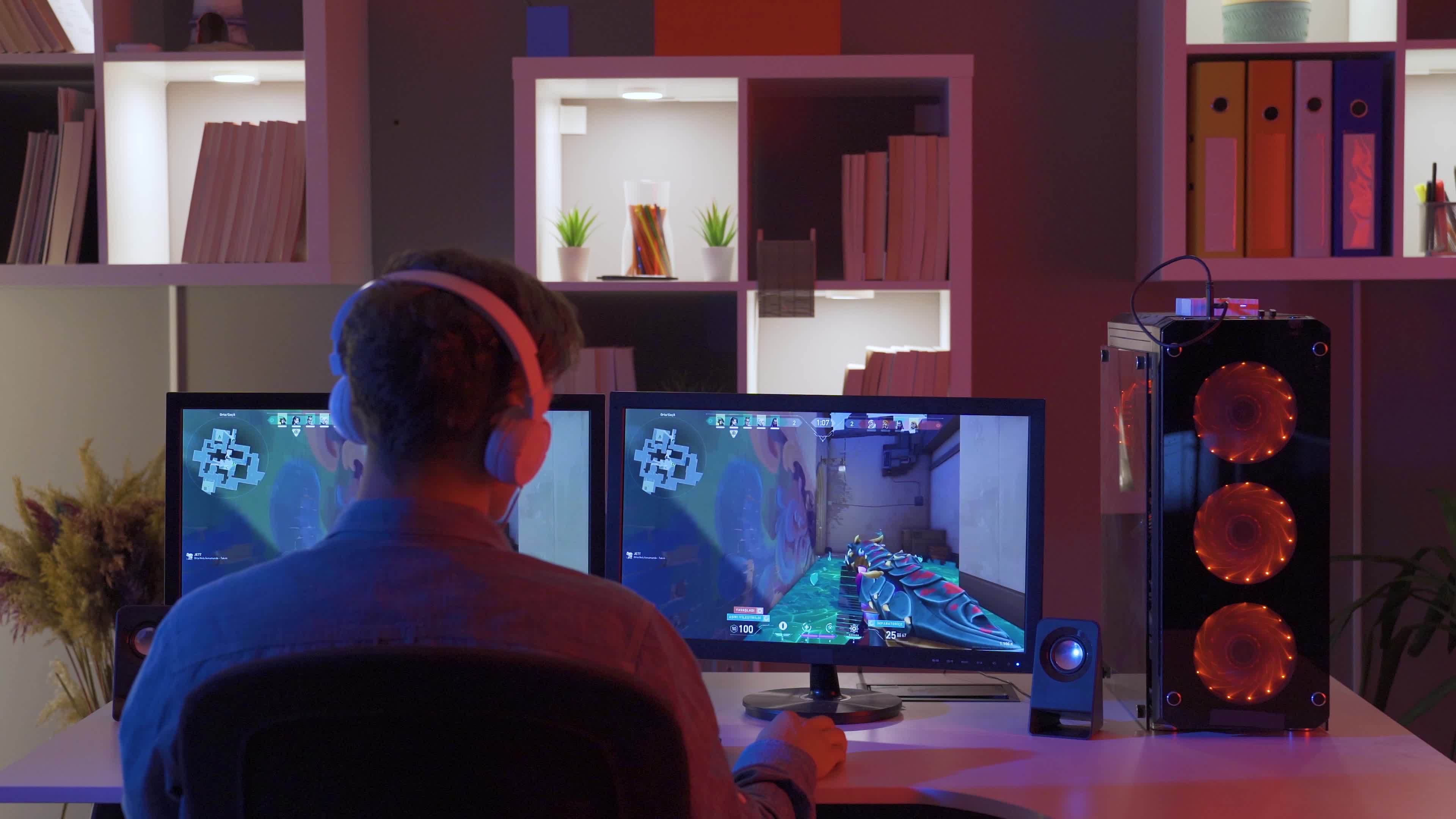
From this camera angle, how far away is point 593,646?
950mm

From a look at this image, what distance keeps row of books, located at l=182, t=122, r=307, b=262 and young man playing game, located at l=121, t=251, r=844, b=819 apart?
1.60 m

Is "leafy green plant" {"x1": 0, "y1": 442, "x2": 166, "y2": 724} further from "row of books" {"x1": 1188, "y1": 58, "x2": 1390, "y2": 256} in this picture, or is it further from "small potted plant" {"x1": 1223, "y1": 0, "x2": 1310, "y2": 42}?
"small potted plant" {"x1": 1223, "y1": 0, "x2": 1310, "y2": 42}

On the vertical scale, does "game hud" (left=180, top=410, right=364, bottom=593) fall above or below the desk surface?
above

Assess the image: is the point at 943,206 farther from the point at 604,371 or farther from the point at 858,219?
the point at 604,371

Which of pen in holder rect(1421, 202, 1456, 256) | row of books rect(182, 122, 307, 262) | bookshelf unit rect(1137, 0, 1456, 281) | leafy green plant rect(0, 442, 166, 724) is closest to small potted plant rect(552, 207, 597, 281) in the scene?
row of books rect(182, 122, 307, 262)

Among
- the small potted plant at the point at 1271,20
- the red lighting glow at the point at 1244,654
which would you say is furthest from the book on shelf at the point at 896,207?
the red lighting glow at the point at 1244,654

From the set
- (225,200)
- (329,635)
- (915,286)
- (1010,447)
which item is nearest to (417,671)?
(329,635)

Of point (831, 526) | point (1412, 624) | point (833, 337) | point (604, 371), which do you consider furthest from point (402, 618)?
point (1412, 624)

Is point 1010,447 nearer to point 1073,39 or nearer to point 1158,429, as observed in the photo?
point 1158,429

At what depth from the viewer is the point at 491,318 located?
3.30 ft

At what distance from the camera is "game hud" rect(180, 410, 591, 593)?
6.20 feet

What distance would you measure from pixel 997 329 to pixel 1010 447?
1.16 meters

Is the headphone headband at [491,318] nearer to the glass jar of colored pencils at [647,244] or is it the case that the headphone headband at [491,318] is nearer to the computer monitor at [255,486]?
the computer monitor at [255,486]

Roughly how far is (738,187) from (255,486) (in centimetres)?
114
